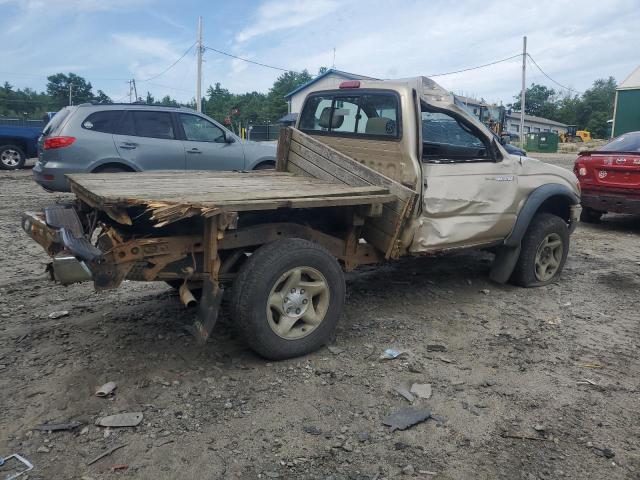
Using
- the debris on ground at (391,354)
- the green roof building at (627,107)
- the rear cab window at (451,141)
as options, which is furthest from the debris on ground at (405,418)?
the green roof building at (627,107)

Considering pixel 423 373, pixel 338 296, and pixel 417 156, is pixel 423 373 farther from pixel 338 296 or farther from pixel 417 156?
pixel 417 156

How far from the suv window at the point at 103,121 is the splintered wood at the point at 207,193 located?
4122mm

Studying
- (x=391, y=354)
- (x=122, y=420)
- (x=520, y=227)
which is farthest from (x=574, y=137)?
(x=122, y=420)

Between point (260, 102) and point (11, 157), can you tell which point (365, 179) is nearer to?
point (11, 157)

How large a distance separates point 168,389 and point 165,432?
0.44 m

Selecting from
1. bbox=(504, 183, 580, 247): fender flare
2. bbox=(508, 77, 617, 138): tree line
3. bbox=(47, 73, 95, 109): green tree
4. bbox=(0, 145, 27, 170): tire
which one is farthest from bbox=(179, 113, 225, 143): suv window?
bbox=(47, 73, 95, 109): green tree

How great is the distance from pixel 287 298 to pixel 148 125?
6.10m

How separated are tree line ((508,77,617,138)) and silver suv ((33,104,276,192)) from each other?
57729 millimetres

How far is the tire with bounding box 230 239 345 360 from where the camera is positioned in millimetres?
3516

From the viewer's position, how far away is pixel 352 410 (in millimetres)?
3236

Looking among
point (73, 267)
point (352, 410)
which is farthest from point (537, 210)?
point (73, 267)

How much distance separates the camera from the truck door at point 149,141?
852 centimetres

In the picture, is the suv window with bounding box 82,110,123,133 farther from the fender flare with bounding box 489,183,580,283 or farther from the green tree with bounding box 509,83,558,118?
the green tree with bounding box 509,83,558,118

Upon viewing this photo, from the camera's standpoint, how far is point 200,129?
9180 millimetres
